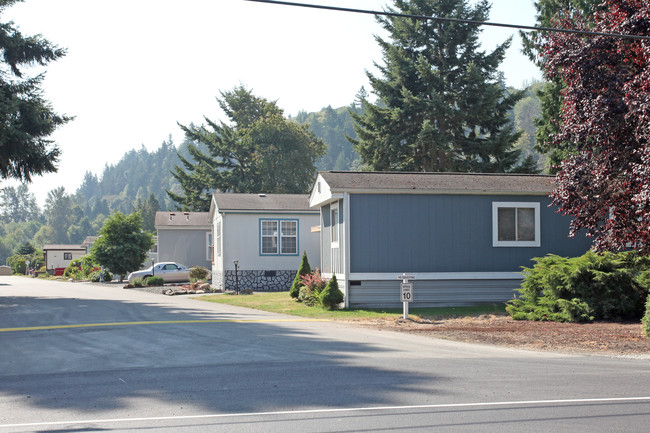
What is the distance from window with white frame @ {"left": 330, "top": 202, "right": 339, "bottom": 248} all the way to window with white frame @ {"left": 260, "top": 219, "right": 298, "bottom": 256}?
29.9 feet

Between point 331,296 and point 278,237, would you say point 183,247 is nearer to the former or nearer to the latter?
point 278,237

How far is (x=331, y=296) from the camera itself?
20562 millimetres

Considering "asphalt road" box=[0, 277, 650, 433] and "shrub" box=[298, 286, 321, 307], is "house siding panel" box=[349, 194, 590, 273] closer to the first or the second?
"shrub" box=[298, 286, 321, 307]

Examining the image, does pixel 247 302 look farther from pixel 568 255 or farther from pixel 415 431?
pixel 415 431

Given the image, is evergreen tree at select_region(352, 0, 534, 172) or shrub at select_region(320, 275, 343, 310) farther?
evergreen tree at select_region(352, 0, 534, 172)

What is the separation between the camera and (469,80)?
40.9 m

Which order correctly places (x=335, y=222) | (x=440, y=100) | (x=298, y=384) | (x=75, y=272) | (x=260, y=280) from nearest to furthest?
(x=298, y=384) → (x=335, y=222) → (x=260, y=280) → (x=440, y=100) → (x=75, y=272)

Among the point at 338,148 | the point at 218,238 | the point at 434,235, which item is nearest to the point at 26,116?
the point at 218,238

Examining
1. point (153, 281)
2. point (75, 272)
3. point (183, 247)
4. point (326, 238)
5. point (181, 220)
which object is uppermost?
point (181, 220)

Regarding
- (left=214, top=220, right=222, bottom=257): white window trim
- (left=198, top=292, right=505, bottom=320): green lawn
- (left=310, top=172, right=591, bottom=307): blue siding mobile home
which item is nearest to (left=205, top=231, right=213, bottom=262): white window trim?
(left=214, top=220, right=222, bottom=257): white window trim

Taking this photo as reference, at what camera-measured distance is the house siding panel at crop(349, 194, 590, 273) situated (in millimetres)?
20828

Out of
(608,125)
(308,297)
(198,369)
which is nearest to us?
(198,369)

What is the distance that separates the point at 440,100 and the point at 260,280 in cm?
1687

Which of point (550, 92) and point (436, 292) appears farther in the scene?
point (550, 92)
